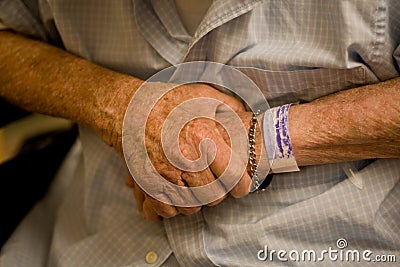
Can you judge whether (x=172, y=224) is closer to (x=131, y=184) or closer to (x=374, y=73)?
(x=131, y=184)

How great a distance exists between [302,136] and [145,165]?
0.28 meters

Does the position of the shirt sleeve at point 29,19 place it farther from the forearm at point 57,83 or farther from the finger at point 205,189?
the finger at point 205,189

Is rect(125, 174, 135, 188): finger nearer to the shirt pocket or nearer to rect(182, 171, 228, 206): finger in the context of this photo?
rect(182, 171, 228, 206): finger

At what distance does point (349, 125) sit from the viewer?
851 millimetres

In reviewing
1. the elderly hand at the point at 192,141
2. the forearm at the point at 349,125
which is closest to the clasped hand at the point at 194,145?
the elderly hand at the point at 192,141

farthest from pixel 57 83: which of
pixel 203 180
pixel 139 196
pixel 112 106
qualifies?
pixel 203 180

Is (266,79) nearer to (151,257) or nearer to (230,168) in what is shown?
(230,168)

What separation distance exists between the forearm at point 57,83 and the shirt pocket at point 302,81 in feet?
0.78

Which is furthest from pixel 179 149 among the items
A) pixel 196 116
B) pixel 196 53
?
pixel 196 53

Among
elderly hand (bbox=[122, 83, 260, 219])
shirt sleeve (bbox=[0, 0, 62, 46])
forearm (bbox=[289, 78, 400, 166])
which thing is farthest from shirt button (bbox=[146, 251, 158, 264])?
shirt sleeve (bbox=[0, 0, 62, 46])

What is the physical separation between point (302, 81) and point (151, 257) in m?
0.45

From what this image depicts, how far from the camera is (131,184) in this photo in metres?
1.04

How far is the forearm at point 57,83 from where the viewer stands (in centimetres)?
100

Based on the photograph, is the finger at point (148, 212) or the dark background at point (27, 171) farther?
the dark background at point (27, 171)
